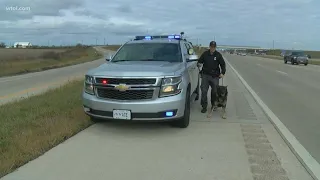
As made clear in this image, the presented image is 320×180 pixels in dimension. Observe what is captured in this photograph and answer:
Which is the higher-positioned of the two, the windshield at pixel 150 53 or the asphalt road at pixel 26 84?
the windshield at pixel 150 53

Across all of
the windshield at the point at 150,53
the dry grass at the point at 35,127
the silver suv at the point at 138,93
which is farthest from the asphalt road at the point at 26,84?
the silver suv at the point at 138,93

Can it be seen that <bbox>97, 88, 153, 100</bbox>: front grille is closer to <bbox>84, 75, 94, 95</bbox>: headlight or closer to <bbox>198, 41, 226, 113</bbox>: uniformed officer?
<bbox>84, 75, 94, 95</bbox>: headlight

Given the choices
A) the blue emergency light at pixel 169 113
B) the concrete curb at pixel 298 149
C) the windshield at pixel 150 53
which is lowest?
the concrete curb at pixel 298 149

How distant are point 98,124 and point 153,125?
1.16 m

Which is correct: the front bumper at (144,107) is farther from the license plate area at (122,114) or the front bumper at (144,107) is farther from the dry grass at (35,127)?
the dry grass at (35,127)

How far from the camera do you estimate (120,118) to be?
6203 millimetres

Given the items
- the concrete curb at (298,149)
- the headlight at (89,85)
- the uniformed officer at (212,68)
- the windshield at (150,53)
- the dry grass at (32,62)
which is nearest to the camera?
the concrete curb at (298,149)

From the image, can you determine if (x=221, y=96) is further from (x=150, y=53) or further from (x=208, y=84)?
(x=150, y=53)

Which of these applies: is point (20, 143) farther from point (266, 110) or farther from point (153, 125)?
point (266, 110)

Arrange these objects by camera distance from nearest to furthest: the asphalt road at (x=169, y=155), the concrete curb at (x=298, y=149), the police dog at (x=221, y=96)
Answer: the asphalt road at (x=169, y=155) → the concrete curb at (x=298, y=149) → the police dog at (x=221, y=96)

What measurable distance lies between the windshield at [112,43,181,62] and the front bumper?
1.53m

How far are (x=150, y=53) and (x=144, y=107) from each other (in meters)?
2.07

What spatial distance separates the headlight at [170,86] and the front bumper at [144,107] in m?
0.08

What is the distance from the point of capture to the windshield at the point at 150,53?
25.4ft
